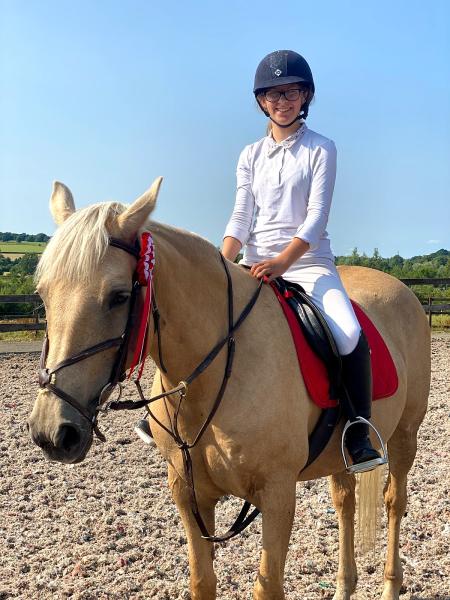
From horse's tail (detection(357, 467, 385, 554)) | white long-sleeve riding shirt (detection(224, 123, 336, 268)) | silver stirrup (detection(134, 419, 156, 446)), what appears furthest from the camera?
horse's tail (detection(357, 467, 385, 554))

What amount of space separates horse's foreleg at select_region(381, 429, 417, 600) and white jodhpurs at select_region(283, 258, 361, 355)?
162cm

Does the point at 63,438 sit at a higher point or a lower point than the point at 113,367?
lower

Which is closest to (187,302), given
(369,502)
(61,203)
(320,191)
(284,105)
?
(61,203)

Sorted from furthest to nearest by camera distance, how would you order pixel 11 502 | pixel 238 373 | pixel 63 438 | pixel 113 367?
pixel 11 502
pixel 238 373
pixel 113 367
pixel 63 438

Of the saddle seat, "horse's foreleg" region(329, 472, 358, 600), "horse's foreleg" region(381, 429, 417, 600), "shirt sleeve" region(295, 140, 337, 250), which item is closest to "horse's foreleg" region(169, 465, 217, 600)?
the saddle seat

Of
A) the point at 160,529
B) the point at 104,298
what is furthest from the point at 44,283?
the point at 160,529

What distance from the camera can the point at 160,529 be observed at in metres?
4.71

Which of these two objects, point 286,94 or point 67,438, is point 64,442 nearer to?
Answer: point 67,438

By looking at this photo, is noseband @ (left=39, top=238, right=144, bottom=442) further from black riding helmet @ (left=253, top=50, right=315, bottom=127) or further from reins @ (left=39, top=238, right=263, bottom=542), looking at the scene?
black riding helmet @ (left=253, top=50, right=315, bottom=127)

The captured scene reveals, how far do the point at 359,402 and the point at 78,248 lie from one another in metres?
1.79

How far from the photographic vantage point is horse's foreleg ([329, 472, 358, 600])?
398 cm

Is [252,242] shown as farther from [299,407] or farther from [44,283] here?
Result: [44,283]

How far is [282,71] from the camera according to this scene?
338cm

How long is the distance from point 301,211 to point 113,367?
1.57m
